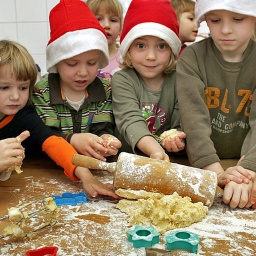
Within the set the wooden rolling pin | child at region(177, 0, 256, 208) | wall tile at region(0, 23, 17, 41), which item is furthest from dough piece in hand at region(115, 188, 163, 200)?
wall tile at region(0, 23, 17, 41)

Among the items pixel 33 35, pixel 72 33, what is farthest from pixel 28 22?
pixel 72 33

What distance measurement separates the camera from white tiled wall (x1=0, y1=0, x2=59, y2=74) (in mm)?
3090

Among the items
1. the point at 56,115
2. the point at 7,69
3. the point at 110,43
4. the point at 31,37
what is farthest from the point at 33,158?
the point at 31,37

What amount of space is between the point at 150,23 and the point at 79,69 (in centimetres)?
31

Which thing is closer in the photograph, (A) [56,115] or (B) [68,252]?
(B) [68,252]

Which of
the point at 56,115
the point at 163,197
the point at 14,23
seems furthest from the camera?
the point at 14,23

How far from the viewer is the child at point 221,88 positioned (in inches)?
48.6

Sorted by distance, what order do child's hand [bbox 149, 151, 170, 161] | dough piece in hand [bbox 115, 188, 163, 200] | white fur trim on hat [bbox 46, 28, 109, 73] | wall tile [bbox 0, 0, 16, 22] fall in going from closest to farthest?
dough piece in hand [bbox 115, 188, 163, 200], child's hand [bbox 149, 151, 170, 161], white fur trim on hat [bbox 46, 28, 109, 73], wall tile [bbox 0, 0, 16, 22]

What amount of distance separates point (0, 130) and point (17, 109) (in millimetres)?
94

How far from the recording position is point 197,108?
1306 millimetres

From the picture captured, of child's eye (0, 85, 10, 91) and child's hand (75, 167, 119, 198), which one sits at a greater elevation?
child's eye (0, 85, 10, 91)

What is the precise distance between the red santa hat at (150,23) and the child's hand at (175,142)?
1.29ft

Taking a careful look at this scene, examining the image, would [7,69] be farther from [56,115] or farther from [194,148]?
[194,148]

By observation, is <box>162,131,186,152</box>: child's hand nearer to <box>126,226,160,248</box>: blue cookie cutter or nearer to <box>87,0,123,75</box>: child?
<box>126,226,160,248</box>: blue cookie cutter
